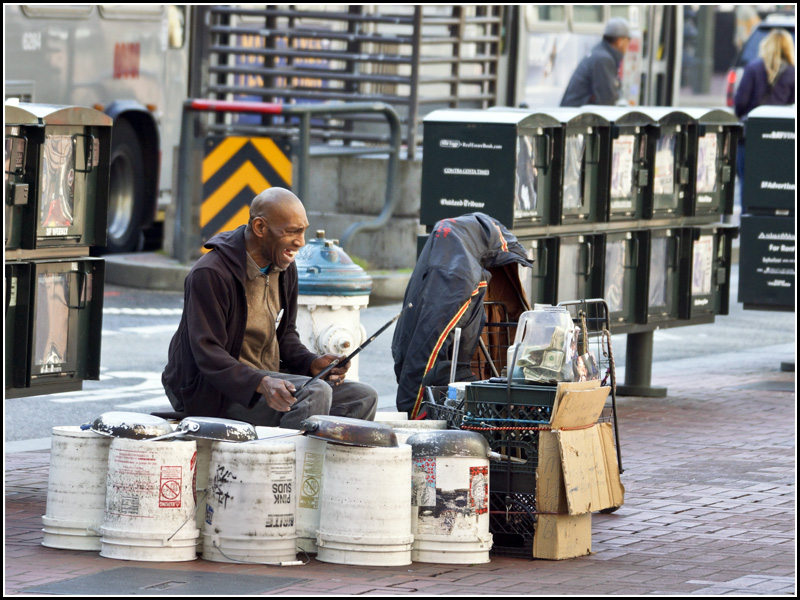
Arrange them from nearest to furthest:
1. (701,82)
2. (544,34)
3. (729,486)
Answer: (729,486) < (544,34) < (701,82)

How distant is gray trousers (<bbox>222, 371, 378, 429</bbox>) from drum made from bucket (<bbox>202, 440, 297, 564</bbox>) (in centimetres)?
44

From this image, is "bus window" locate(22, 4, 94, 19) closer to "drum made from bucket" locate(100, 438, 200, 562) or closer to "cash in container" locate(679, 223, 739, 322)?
"cash in container" locate(679, 223, 739, 322)

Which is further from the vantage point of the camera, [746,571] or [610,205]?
[610,205]

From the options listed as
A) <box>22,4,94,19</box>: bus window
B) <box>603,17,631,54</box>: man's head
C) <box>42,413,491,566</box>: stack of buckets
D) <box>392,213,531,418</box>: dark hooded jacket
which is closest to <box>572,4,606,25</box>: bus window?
<box>603,17,631,54</box>: man's head

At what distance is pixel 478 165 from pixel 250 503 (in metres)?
3.54

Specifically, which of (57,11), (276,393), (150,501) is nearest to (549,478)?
(276,393)

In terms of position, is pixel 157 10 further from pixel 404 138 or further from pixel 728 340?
pixel 728 340

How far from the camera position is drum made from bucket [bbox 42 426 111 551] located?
19.9 ft

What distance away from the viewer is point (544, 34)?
19.8m

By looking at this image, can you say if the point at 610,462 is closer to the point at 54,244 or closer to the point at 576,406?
the point at 576,406

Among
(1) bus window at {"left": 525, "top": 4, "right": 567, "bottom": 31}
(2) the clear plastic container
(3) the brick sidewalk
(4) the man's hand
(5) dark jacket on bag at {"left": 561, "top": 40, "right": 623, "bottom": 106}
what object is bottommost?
(3) the brick sidewalk

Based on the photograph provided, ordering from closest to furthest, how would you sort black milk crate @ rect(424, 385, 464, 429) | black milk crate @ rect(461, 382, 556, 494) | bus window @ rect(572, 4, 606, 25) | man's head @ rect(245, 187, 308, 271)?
black milk crate @ rect(461, 382, 556, 494)
man's head @ rect(245, 187, 308, 271)
black milk crate @ rect(424, 385, 464, 429)
bus window @ rect(572, 4, 606, 25)

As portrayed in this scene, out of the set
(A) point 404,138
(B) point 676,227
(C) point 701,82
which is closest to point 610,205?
(B) point 676,227

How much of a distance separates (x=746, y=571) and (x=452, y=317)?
178 cm
